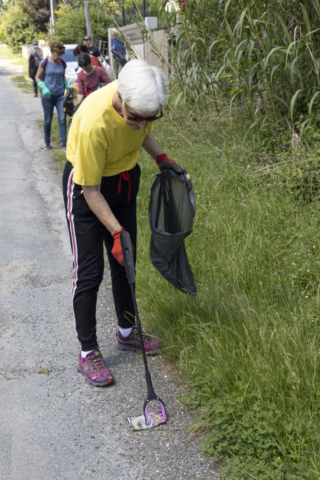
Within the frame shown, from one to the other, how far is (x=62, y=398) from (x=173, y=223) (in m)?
1.26

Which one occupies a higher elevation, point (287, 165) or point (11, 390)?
point (287, 165)

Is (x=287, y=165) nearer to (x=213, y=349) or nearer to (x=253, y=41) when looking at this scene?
(x=253, y=41)

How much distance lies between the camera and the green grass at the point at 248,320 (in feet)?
8.07

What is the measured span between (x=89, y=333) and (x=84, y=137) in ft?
4.09

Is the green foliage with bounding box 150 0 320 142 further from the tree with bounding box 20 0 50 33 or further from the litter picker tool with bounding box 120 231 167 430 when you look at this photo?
the tree with bounding box 20 0 50 33

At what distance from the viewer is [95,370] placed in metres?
3.21

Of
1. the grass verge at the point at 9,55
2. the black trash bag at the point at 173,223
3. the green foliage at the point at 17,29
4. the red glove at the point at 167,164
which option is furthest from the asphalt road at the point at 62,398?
the grass verge at the point at 9,55

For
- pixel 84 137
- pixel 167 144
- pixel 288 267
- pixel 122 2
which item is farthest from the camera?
pixel 122 2

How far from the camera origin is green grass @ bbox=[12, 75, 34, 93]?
21.2m

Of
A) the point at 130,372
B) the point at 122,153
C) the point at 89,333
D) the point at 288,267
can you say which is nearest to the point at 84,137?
the point at 122,153

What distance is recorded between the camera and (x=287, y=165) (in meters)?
5.09

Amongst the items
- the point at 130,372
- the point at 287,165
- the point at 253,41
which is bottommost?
the point at 130,372

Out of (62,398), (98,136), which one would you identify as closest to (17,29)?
(98,136)

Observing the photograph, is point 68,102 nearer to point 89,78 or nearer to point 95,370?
point 89,78
